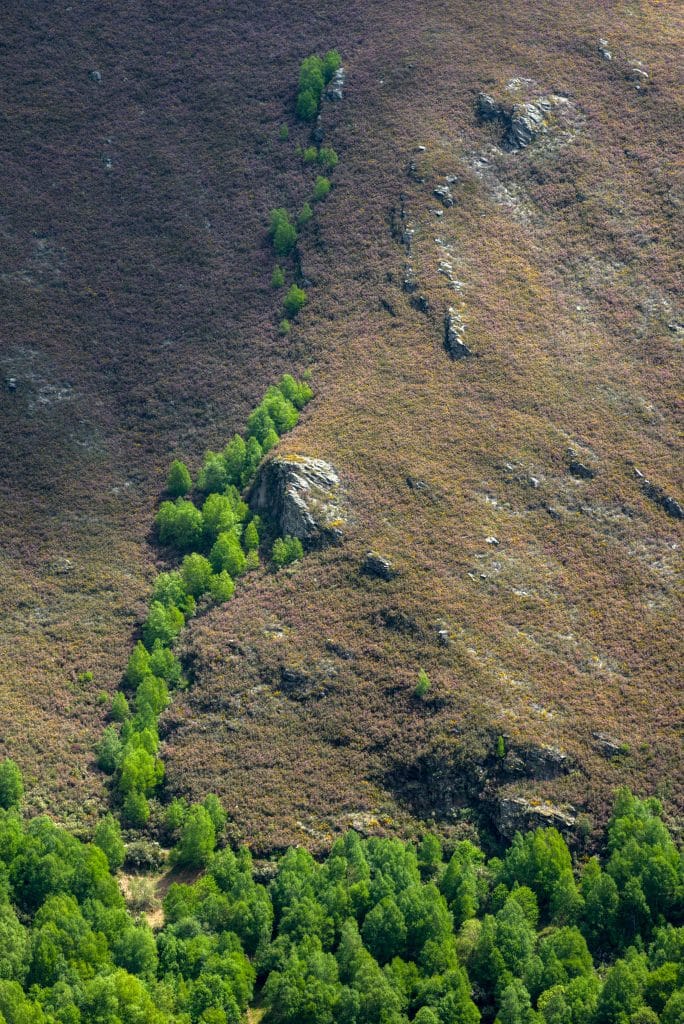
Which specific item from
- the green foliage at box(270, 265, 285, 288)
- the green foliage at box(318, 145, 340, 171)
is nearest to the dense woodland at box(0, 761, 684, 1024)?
the green foliage at box(270, 265, 285, 288)

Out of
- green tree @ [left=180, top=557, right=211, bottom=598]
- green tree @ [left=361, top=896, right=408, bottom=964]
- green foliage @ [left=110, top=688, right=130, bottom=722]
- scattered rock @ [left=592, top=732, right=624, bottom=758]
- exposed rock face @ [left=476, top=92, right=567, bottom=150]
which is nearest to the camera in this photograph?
green tree @ [left=361, top=896, right=408, bottom=964]

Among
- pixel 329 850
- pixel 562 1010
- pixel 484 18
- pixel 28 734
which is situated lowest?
pixel 28 734

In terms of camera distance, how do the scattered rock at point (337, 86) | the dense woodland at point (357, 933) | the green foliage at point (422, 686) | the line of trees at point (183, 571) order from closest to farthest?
1. the dense woodland at point (357, 933)
2. the line of trees at point (183, 571)
3. the green foliage at point (422, 686)
4. the scattered rock at point (337, 86)

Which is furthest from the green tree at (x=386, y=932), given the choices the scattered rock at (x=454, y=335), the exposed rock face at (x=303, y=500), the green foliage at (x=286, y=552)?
the scattered rock at (x=454, y=335)

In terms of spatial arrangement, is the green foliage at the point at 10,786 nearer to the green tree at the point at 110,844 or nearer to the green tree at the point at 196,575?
the green tree at the point at 110,844

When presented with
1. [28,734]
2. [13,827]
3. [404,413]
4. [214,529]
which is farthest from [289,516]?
[13,827]

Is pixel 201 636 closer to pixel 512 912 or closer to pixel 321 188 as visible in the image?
pixel 512 912

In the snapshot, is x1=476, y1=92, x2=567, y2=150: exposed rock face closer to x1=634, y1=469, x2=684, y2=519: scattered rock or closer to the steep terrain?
the steep terrain
